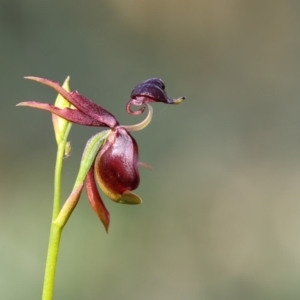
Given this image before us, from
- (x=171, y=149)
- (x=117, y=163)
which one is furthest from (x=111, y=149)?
(x=171, y=149)

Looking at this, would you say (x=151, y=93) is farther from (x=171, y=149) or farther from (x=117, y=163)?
(x=171, y=149)

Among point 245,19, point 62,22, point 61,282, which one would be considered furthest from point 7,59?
point 245,19

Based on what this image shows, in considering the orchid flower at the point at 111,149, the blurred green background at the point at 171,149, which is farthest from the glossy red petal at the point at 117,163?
the blurred green background at the point at 171,149

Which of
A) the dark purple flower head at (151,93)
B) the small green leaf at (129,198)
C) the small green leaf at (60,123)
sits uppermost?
the dark purple flower head at (151,93)

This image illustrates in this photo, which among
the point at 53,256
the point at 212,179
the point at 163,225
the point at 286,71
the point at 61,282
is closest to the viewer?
the point at 53,256

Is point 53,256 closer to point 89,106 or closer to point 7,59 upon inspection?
point 89,106

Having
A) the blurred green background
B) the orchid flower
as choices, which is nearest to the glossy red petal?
the orchid flower

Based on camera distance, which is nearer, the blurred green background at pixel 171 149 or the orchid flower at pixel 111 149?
the orchid flower at pixel 111 149

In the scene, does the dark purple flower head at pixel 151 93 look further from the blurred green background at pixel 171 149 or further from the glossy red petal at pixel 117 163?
the blurred green background at pixel 171 149
